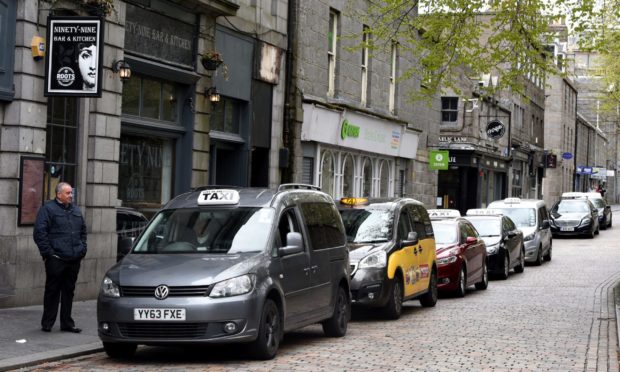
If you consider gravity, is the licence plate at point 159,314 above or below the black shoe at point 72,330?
above

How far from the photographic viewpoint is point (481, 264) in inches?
850

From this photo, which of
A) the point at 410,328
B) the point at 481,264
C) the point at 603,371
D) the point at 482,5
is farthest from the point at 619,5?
the point at 603,371

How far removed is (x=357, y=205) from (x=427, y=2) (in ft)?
15.8

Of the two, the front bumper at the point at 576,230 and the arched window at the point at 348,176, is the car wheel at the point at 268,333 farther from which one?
the front bumper at the point at 576,230

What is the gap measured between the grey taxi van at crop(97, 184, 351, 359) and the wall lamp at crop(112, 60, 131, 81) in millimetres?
4915

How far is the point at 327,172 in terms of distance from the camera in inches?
1124

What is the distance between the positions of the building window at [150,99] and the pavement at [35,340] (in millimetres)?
4915

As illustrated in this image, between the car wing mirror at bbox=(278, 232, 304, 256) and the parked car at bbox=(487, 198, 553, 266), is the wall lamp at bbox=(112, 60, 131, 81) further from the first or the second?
the parked car at bbox=(487, 198, 553, 266)

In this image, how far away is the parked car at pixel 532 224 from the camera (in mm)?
28828

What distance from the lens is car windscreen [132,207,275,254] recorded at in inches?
448

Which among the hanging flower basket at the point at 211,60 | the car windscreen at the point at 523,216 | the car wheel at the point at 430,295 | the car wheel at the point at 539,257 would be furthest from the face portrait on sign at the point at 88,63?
the car windscreen at the point at 523,216

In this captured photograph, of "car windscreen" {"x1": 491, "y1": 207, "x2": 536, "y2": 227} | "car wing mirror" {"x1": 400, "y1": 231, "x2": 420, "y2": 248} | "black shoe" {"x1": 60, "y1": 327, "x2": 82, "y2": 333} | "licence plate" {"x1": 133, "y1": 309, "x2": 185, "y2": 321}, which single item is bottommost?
"black shoe" {"x1": 60, "y1": 327, "x2": 82, "y2": 333}

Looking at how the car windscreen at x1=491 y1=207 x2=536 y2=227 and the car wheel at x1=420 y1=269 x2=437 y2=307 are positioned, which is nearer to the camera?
the car wheel at x1=420 y1=269 x2=437 y2=307

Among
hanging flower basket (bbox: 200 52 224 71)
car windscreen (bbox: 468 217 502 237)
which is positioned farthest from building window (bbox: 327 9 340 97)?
hanging flower basket (bbox: 200 52 224 71)
